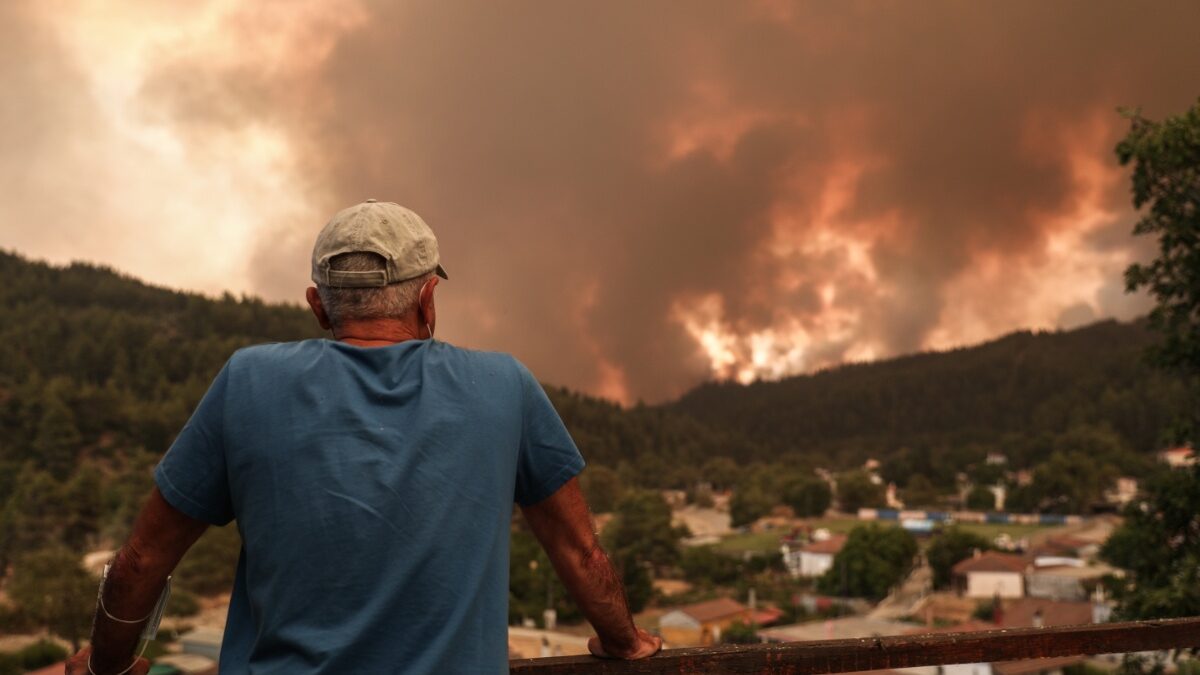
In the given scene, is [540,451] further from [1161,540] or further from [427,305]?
[1161,540]

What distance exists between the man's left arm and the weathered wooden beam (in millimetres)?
647

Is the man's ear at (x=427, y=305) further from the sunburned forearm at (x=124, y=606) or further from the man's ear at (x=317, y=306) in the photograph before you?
the sunburned forearm at (x=124, y=606)

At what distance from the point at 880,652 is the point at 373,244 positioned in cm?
124

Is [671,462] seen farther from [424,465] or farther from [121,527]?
[424,465]

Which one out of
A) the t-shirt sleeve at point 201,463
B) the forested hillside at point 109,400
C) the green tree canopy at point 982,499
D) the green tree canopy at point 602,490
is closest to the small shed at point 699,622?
the green tree canopy at point 602,490

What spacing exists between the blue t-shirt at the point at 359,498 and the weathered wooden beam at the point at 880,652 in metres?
0.46

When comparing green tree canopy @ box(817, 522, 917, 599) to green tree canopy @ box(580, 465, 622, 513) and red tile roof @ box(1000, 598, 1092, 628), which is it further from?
green tree canopy @ box(580, 465, 622, 513)

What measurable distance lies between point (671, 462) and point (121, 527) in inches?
2962

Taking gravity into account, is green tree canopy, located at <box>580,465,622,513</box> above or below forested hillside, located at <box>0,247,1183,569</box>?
below

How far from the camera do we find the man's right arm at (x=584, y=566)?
1.59 m

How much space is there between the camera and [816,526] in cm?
8169

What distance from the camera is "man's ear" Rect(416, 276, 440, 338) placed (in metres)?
1.56

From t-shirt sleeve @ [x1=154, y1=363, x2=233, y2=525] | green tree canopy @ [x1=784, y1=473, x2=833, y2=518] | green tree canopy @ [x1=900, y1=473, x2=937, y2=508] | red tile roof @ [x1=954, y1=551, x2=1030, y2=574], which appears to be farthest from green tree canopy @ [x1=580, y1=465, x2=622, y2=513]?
t-shirt sleeve @ [x1=154, y1=363, x2=233, y2=525]

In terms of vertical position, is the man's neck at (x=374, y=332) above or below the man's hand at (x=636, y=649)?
above
